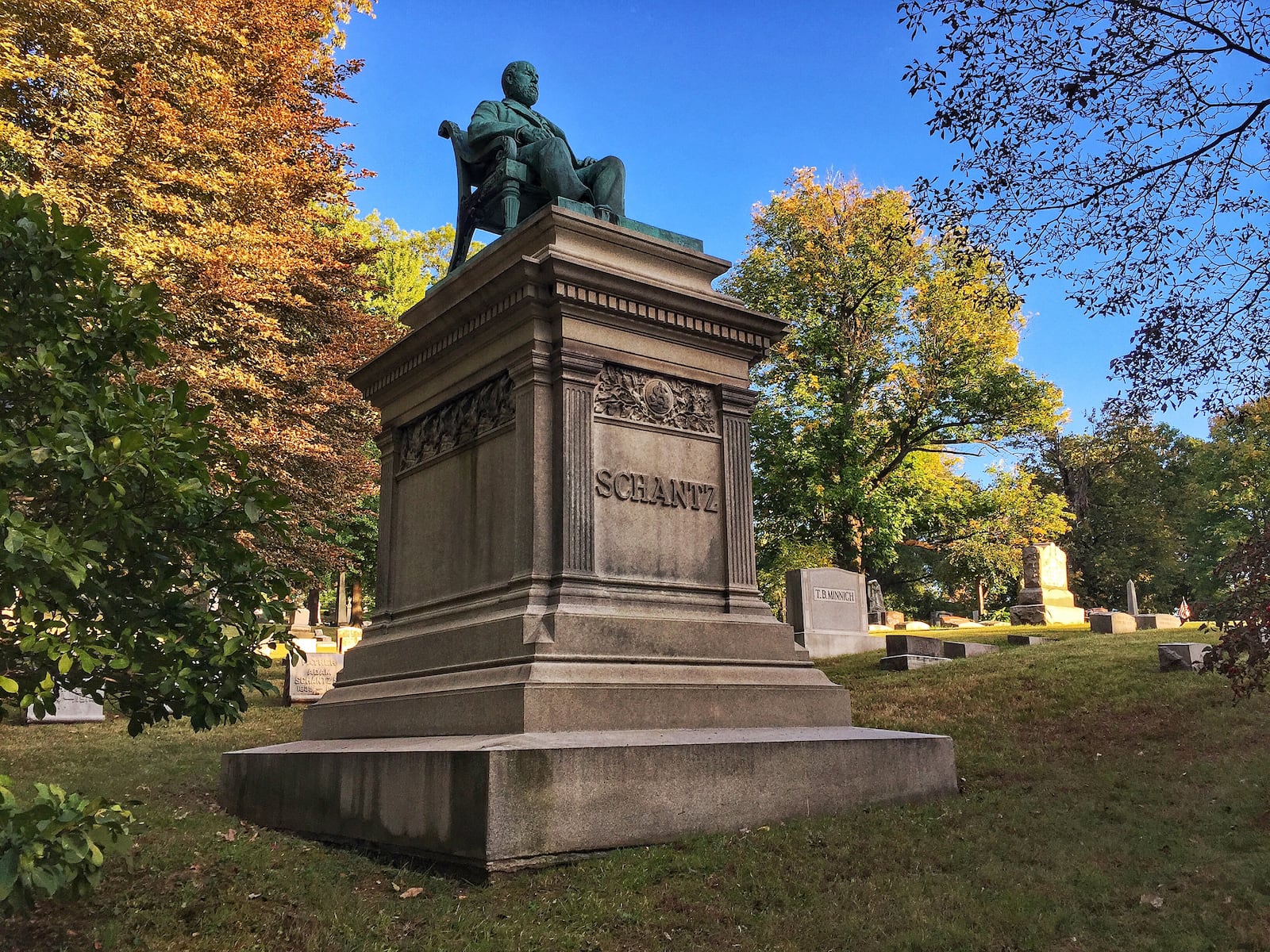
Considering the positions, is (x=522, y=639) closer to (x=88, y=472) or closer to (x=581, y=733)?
(x=581, y=733)

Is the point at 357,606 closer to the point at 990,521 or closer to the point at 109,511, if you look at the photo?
the point at 990,521

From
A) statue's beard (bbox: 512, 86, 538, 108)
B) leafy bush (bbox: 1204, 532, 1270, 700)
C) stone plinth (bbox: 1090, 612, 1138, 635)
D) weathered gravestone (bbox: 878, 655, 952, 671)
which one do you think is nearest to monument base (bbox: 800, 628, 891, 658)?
weathered gravestone (bbox: 878, 655, 952, 671)

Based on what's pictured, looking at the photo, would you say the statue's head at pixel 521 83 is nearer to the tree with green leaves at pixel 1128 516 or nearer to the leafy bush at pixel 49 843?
the leafy bush at pixel 49 843

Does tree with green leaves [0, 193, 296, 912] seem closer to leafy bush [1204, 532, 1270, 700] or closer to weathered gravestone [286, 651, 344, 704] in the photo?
leafy bush [1204, 532, 1270, 700]

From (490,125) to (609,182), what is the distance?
1.57 meters

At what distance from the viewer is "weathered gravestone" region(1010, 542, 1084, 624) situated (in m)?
30.3

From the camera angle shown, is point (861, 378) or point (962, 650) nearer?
point (962, 650)

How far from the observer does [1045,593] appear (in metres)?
30.4

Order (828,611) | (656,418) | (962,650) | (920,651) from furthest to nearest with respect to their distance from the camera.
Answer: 1. (828,611)
2. (962,650)
3. (920,651)
4. (656,418)

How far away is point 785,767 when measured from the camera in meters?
7.50

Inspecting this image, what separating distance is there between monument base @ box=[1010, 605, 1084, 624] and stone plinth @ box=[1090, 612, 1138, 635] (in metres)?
6.37

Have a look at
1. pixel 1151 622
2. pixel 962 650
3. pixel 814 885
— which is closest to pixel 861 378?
pixel 1151 622

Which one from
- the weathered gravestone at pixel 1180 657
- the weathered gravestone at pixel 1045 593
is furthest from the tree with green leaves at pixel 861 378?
the weathered gravestone at pixel 1180 657

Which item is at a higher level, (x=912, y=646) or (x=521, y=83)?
(x=521, y=83)
